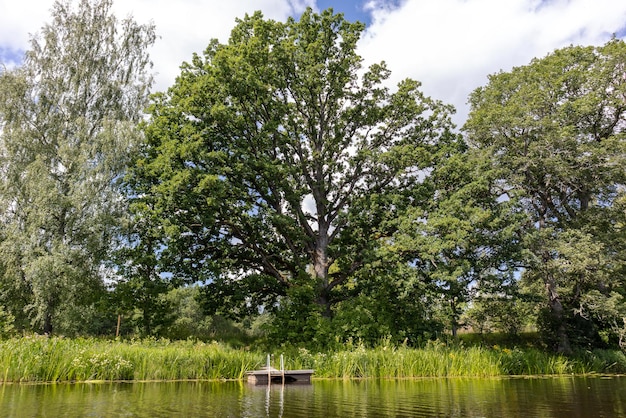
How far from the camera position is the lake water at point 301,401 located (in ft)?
27.5

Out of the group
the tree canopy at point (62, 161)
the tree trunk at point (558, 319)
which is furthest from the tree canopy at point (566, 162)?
the tree canopy at point (62, 161)

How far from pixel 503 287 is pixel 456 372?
273 inches

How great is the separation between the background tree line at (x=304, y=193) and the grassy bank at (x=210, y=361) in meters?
3.39

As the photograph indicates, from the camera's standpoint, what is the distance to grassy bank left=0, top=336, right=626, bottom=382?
537 inches

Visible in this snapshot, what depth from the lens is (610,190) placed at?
27500 millimetres

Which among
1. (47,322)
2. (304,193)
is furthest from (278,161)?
(47,322)

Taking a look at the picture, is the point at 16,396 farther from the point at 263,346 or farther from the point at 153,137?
the point at 153,137

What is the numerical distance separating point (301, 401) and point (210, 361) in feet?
22.1

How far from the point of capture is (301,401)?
34.2 ft

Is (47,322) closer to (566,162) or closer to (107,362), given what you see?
(107,362)

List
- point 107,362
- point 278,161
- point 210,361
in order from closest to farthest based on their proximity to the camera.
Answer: point 107,362, point 210,361, point 278,161

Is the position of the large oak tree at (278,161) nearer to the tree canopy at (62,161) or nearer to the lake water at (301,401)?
the tree canopy at (62,161)

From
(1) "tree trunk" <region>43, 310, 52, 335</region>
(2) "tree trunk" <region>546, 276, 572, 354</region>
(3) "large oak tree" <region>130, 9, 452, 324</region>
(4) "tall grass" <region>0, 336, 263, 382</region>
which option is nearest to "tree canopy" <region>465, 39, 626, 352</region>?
(2) "tree trunk" <region>546, 276, 572, 354</region>

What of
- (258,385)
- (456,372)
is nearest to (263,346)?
(258,385)
